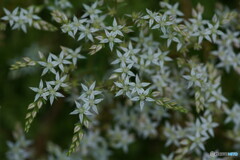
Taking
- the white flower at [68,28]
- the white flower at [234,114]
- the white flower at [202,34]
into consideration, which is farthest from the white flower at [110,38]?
the white flower at [234,114]

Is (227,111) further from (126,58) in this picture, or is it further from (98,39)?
(98,39)

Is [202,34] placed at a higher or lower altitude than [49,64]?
higher

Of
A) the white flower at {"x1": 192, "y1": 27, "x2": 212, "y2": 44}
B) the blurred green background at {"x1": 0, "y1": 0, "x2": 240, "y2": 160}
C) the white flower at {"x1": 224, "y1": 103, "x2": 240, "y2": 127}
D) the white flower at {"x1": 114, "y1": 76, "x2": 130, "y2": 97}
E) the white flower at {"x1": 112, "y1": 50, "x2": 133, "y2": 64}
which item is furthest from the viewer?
the blurred green background at {"x1": 0, "y1": 0, "x2": 240, "y2": 160}

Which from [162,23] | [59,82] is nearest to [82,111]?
[59,82]

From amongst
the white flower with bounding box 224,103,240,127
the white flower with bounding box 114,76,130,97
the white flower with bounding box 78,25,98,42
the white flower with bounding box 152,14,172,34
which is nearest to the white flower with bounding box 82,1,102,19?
the white flower with bounding box 78,25,98,42

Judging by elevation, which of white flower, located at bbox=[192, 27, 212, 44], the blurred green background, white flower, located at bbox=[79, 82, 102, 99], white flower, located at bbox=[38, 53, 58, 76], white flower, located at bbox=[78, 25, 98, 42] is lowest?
the blurred green background

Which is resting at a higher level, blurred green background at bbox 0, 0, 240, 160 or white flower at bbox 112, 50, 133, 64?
white flower at bbox 112, 50, 133, 64

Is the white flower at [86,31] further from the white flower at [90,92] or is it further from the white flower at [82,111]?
the white flower at [82,111]

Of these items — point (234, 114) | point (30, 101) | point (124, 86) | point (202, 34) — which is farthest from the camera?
point (30, 101)

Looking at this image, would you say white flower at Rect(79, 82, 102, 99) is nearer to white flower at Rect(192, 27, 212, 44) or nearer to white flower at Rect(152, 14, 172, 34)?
white flower at Rect(152, 14, 172, 34)

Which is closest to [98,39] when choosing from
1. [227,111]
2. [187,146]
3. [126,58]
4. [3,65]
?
[126,58]

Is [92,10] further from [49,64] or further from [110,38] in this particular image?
[49,64]
